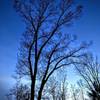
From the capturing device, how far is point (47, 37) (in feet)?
62.3

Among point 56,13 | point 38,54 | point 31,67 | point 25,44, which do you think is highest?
point 56,13

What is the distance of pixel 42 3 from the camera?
60.7 ft

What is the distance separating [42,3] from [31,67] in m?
6.13

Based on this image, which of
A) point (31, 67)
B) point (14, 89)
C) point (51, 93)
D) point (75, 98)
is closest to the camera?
point (31, 67)

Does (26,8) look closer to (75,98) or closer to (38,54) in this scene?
(38,54)

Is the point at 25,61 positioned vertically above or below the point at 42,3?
below

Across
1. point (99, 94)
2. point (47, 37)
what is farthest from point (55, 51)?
point (99, 94)

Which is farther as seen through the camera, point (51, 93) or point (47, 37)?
point (51, 93)

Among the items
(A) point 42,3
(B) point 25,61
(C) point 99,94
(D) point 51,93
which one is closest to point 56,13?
(A) point 42,3

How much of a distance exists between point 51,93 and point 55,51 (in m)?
39.3

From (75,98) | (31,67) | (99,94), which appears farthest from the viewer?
(75,98)

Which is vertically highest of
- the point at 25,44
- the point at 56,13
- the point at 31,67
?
the point at 56,13

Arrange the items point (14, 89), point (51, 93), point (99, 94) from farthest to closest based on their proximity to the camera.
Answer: point (51, 93) → point (14, 89) → point (99, 94)

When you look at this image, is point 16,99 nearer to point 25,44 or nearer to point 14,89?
point 14,89
